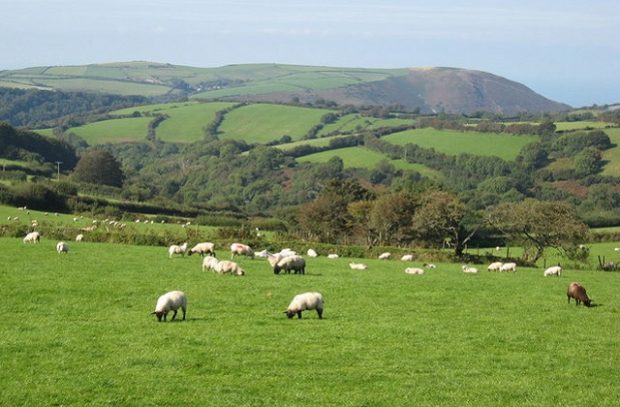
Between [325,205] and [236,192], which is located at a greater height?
[325,205]

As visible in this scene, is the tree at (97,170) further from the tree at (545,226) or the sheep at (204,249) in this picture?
the sheep at (204,249)

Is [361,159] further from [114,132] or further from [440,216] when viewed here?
[440,216]

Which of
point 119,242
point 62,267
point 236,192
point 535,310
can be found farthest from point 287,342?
point 236,192

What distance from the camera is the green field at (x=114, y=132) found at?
188 metres

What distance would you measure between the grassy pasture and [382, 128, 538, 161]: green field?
385 feet

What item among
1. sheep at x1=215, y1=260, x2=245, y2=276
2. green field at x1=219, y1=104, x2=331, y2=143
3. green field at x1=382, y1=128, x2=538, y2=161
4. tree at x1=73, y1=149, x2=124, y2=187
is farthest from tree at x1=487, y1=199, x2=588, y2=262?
green field at x1=219, y1=104, x2=331, y2=143

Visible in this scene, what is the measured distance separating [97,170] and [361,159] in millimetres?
52451

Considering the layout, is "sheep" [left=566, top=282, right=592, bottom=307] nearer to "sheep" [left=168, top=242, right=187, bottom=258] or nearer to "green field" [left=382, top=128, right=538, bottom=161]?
"sheep" [left=168, top=242, right=187, bottom=258]

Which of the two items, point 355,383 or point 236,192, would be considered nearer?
point 355,383

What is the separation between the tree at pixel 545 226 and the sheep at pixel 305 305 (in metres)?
36.1

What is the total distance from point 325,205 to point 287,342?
5737 centimetres

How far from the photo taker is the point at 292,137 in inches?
7215

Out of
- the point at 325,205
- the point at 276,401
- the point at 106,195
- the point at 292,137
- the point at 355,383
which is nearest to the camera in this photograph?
the point at 276,401

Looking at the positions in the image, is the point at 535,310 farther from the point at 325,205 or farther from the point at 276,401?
the point at 325,205
